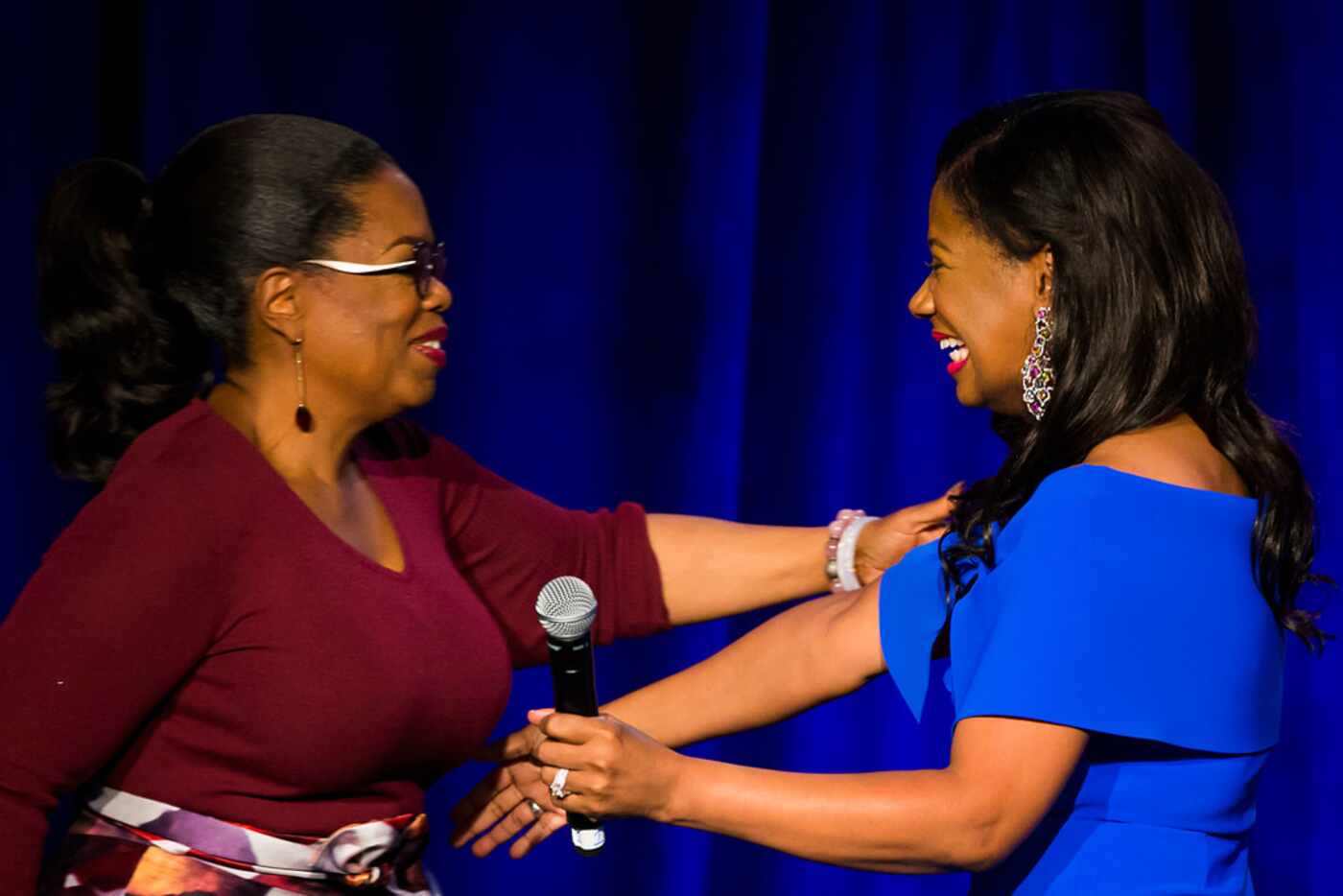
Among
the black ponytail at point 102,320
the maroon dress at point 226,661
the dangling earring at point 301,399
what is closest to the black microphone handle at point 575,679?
the maroon dress at point 226,661

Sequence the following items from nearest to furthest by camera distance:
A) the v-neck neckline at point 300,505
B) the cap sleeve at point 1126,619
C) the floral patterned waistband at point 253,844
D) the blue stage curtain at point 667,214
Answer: the cap sleeve at point 1126,619, the floral patterned waistband at point 253,844, the v-neck neckline at point 300,505, the blue stage curtain at point 667,214

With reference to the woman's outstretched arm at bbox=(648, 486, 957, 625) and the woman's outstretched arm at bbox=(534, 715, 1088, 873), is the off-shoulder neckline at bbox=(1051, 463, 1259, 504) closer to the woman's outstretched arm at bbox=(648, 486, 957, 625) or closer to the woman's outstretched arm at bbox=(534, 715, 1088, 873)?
the woman's outstretched arm at bbox=(534, 715, 1088, 873)

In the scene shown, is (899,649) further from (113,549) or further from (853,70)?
(853,70)

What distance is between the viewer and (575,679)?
1510 millimetres

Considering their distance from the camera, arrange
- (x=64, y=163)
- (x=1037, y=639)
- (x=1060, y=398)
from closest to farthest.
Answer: (x=1037, y=639) → (x=1060, y=398) → (x=64, y=163)

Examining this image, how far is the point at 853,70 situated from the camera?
9.43 feet

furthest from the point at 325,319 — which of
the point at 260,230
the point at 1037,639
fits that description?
the point at 1037,639

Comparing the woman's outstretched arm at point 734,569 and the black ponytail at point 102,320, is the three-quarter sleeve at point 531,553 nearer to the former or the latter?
the woman's outstretched arm at point 734,569

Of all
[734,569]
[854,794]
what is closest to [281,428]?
[734,569]

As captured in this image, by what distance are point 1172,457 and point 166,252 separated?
1.13 metres

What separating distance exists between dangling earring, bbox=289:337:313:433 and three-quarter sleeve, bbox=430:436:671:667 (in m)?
0.28

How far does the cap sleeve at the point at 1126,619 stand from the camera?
1406 mm

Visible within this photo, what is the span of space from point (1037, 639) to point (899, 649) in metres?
0.39

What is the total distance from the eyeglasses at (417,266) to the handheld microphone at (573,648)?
50 cm
